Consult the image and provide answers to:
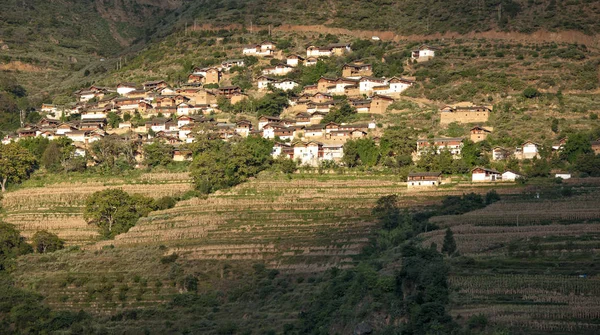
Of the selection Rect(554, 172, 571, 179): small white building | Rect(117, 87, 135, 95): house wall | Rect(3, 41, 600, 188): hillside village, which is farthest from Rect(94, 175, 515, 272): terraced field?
Rect(117, 87, 135, 95): house wall

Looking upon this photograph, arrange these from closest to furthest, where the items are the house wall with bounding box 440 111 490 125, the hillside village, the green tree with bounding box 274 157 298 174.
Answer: the green tree with bounding box 274 157 298 174 < the hillside village < the house wall with bounding box 440 111 490 125

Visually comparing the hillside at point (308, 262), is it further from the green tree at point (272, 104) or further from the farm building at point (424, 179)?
the green tree at point (272, 104)

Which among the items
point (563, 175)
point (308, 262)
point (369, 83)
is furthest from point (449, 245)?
point (369, 83)

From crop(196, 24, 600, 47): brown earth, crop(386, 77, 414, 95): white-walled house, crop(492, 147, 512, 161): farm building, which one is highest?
crop(196, 24, 600, 47): brown earth

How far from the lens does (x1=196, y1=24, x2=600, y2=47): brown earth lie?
6606 cm

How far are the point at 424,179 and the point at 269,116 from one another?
13639 mm

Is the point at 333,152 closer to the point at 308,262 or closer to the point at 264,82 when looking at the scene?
the point at 264,82

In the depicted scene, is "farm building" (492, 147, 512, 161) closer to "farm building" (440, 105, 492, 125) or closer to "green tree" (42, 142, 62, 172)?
"farm building" (440, 105, 492, 125)

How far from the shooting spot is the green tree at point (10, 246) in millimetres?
46469

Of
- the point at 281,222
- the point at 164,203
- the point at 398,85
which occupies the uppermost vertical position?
the point at 398,85

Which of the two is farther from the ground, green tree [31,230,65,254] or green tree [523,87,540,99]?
green tree [523,87,540,99]

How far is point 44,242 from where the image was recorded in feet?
155

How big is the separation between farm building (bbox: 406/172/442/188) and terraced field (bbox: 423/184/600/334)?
473cm

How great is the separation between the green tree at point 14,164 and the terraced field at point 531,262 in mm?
23670
